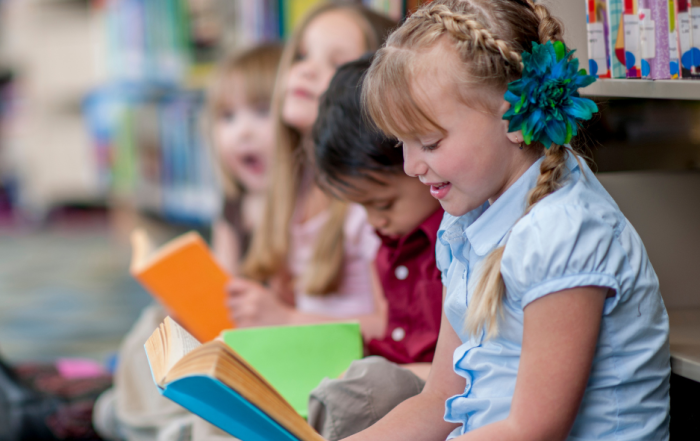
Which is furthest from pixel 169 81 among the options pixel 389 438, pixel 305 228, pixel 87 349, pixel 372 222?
pixel 389 438

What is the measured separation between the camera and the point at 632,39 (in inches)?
29.5

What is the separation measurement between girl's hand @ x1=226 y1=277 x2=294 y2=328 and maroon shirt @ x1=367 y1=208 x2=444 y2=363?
27 cm

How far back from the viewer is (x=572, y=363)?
0.52m

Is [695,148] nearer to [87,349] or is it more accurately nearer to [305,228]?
[305,228]

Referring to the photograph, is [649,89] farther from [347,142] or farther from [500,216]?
[347,142]

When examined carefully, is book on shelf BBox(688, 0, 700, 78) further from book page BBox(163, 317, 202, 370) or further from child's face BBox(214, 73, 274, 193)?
child's face BBox(214, 73, 274, 193)

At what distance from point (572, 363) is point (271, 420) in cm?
23

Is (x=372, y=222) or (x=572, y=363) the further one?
(x=372, y=222)

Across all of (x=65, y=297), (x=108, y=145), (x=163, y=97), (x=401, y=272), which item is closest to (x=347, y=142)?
(x=401, y=272)

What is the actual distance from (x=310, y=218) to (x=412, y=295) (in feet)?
1.68

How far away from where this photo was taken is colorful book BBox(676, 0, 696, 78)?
697 millimetres

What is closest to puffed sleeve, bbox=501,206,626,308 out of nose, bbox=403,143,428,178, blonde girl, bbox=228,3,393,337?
nose, bbox=403,143,428,178

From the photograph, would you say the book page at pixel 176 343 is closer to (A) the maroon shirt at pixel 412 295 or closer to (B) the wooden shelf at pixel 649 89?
(A) the maroon shirt at pixel 412 295

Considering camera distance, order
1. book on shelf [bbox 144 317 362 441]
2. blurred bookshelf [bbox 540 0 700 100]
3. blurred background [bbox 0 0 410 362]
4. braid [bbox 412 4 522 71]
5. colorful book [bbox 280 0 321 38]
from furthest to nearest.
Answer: blurred background [bbox 0 0 410 362], colorful book [bbox 280 0 321 38], blurred bookshelf [bbox 540 0 700 100], braid [bbox 412 4 522 71], book on shelf [bbox 144 317 362 441]
